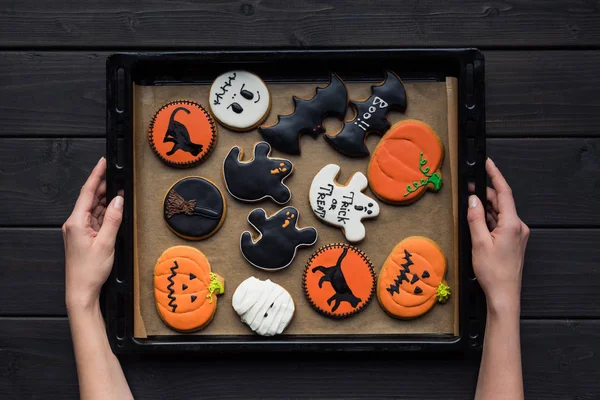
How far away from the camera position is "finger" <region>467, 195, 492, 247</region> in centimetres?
105

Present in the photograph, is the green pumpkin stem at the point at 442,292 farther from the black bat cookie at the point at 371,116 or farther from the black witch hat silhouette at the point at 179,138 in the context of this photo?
the black witch hat silhouette at the point at 179,138

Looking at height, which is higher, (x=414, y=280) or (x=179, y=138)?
(x=179, y=138)

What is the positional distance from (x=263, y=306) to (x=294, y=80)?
0.44m

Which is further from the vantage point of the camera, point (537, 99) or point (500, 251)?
point (537, 99)

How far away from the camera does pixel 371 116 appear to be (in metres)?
1.10

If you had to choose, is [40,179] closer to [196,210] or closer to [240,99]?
[196,210]

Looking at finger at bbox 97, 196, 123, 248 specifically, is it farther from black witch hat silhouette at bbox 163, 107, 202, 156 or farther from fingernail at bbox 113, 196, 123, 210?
black witch hat silhouette at bbox 163, 107, 202, 156

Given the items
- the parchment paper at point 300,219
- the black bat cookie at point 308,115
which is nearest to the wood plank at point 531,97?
the parchment paper at point 300,219

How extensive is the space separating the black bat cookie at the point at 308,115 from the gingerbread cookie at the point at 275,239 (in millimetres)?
136

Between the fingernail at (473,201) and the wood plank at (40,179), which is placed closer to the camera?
the fingernail at (473,201)

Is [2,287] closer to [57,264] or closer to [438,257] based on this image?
[57,264]

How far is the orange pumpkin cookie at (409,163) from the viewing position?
109cm
